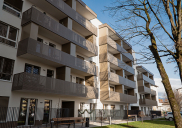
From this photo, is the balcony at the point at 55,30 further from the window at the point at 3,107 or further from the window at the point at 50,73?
the window at the point at 3,107

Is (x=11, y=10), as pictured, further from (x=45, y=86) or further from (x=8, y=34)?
(x=45, y=86)

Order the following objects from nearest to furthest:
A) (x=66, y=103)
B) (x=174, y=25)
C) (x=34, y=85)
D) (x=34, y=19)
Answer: (x=174, y=25)
(x=34, y=85)
(x=34, y=19)
(x=66, y=103)

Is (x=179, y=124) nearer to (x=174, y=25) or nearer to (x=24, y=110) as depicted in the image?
(x=174, y=25)

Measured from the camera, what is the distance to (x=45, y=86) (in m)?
13.7

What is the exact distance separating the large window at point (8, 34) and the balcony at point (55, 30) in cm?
118

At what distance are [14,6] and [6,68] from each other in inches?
238

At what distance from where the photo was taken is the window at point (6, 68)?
12.1m

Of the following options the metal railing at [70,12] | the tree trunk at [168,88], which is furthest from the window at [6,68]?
the tree trunk at [168,88]

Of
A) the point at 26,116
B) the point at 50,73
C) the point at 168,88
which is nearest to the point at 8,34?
the point at 50,73

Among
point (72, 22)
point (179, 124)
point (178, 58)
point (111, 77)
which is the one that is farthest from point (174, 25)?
point (111, 77)

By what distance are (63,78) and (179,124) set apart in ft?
41.3

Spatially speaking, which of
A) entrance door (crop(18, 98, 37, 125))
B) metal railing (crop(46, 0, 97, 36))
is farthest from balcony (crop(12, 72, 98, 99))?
metal railing (crop(46, 0, 97, 36))

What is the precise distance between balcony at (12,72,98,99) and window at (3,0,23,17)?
589 centimetres

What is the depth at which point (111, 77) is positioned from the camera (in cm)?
2375
